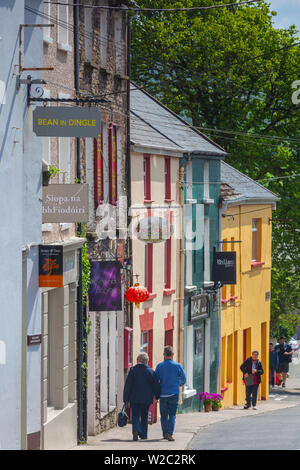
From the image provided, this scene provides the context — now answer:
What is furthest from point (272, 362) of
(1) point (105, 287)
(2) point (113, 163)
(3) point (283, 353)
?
(1) point (105, 287)

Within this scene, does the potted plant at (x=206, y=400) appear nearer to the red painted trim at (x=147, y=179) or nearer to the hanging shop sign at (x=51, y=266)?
the red painted trim at (x=147, y=179)

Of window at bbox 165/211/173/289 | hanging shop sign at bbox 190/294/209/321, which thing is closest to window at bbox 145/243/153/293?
A: window at bbox 165/211/173/289

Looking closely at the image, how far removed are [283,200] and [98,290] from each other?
21162 mm

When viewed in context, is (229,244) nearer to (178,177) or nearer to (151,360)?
(178,177)

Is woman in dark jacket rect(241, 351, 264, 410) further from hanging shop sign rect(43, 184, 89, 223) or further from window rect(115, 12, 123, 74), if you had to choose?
hanging shop sign rect(43, 184, 89, 223)

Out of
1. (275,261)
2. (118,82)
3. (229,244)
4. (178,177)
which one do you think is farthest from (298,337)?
(118,82)

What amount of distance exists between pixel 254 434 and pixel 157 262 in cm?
847

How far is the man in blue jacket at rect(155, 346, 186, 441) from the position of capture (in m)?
18.1

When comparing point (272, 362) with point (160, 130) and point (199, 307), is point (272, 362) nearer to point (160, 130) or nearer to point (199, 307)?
point (199, 307)

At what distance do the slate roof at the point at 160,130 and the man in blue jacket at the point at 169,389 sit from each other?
7190 mm

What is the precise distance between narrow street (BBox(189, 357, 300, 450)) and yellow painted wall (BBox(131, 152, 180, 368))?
10.9ft

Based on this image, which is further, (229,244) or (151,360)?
(229,244)

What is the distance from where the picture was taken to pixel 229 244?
3381cm
